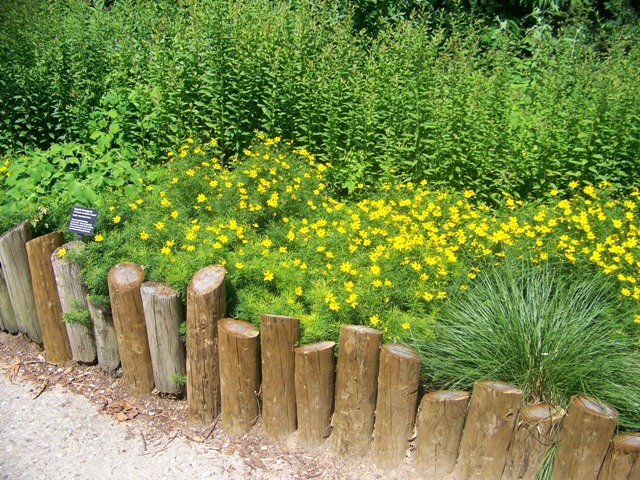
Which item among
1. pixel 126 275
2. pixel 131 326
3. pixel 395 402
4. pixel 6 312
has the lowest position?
pixel 6 312

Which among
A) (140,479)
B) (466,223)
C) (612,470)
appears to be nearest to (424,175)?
(466,223)

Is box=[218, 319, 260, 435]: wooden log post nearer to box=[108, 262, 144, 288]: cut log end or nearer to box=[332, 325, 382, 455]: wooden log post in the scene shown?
box=[332, 325, 382, 455]: wooden log post

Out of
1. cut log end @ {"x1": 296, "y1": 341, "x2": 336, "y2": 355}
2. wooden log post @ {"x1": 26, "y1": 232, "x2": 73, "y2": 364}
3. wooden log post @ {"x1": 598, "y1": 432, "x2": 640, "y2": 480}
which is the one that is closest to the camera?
wooden log post @ {"x1": 598, "y1": 432, "x2": 640, "y2": 480}

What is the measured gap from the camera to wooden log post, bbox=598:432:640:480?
269 centimetres

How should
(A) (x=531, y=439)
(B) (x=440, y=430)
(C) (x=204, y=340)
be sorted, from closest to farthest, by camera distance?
(A) (x=531, y=439) < (B) (x=440, y=430) < (C) (x=204, y=340)

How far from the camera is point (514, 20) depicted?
827 centimetres

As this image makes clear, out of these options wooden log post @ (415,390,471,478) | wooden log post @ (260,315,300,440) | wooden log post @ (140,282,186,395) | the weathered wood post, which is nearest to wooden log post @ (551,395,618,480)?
wooden log post @ (415,390,471,478)

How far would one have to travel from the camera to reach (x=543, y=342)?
308 centimetres

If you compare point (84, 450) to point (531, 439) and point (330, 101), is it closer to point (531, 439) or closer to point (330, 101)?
point (531, 439)

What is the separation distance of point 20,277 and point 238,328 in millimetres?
1657

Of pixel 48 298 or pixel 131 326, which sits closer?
pixel 131 326

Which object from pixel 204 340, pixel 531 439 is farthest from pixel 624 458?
pixel 204 340

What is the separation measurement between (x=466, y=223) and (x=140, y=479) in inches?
98.0

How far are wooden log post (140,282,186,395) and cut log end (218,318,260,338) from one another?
33 centimetres
